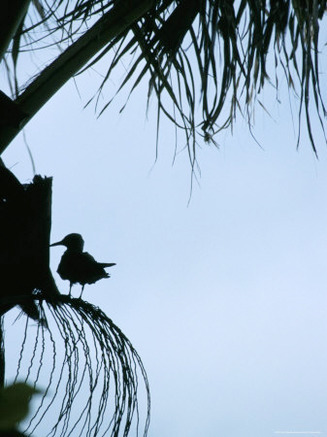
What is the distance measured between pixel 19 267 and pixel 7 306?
9cm

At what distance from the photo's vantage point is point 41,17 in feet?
5.49

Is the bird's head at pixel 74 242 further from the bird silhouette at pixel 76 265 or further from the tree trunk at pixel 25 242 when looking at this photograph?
the tree trunk at pixel 25 242

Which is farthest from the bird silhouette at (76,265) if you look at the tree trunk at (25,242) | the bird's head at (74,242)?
the tree trunk at (25,242)

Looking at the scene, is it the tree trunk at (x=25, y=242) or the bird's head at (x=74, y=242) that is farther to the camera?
the bird's head at (x=74, y=242)

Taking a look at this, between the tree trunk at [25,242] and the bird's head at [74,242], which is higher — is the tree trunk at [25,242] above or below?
below

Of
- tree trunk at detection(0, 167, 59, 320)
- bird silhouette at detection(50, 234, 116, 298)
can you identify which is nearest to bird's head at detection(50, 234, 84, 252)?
bird silhouette at detection(50, 234, 116, 298)

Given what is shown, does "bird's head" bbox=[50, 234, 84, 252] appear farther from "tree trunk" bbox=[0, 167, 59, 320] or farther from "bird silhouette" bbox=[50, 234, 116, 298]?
"tree trunk" bbox=[0, 167, 59, 320]

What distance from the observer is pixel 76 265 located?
1931mm

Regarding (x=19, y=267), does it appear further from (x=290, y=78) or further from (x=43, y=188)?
(x=290, y=78)

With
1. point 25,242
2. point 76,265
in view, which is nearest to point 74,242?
point 76,265

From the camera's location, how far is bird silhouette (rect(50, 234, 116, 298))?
192 centimetres

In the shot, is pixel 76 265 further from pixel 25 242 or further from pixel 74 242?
pixel 25 242

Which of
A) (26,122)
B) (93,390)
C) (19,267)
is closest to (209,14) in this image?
(26,122)

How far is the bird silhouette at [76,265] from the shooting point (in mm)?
1921
